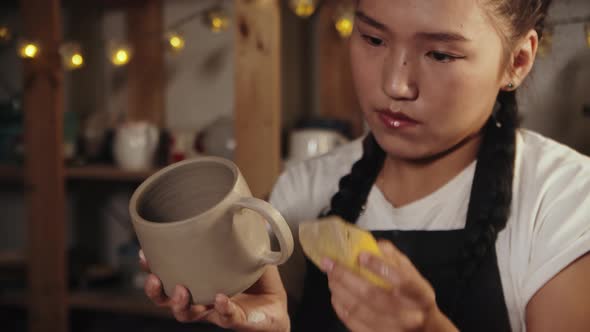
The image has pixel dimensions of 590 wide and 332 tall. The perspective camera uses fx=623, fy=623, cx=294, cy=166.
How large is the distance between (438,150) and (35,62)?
1.67 m

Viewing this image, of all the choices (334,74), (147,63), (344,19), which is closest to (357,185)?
(344,19)

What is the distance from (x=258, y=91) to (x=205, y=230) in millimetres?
1217

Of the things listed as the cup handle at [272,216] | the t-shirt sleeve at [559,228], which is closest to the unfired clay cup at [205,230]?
the cup handle at [272,216]

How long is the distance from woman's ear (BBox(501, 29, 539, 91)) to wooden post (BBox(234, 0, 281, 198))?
3.23ft

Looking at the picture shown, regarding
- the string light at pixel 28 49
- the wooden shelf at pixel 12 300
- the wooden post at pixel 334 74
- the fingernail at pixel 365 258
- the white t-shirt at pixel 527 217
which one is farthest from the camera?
the wooden shelf at pixel 12 300

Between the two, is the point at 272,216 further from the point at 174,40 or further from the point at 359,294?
the point at 174,40

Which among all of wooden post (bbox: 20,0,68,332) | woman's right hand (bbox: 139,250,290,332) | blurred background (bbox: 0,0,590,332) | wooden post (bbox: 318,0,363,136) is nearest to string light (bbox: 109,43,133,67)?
blurred background (bbox: 0,0,590,332)

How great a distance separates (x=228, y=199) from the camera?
2.33 ft

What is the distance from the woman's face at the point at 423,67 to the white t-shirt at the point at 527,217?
0.46ft

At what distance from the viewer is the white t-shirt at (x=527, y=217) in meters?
→ 0.88

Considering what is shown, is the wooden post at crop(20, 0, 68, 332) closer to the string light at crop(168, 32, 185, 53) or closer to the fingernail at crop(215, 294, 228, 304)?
the string light at crop(168, 32, 185, 53)

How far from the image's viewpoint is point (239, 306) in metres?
0.85

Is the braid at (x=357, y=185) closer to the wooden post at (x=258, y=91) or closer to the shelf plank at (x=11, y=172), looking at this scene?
the wooden post at (x=258, y=91)

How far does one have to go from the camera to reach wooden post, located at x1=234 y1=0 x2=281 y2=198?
6.06ft
